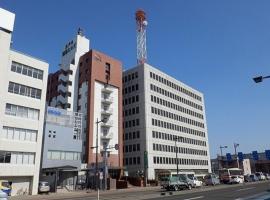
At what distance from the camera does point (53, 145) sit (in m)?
59.0

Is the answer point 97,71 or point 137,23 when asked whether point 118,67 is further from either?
point 137,23

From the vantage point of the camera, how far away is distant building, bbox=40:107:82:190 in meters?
57.1

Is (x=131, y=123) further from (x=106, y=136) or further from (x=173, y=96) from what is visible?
(x=173, y=96)

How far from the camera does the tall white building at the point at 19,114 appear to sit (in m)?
45.0

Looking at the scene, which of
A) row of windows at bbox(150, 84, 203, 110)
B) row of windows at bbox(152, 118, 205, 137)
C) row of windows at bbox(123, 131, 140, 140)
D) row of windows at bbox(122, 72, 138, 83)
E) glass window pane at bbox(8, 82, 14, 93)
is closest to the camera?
glass window pane at bbox(8, 82, 14, 93)

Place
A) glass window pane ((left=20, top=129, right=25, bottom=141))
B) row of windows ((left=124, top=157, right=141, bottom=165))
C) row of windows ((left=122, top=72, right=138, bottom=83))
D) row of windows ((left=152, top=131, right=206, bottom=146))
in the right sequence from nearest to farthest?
glass window pane ((left=20, top=129, right=25, bottom=141)), row of windows ((left=124, top=157, right=141, bottom=165)), row of windows ((left=152, top=131, right=206, bottom=146)), row of windows ((left=122, top=72, right=138, bottom=83))

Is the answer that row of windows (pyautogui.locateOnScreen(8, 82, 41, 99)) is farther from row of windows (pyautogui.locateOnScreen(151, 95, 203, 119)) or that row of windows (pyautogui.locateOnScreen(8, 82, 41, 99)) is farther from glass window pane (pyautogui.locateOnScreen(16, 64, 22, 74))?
row of windows (pyautogui.locateOnScreen(151, 95, 203, 119))

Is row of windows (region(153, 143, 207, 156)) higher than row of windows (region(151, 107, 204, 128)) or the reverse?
the reverse

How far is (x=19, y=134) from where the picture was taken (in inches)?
1841

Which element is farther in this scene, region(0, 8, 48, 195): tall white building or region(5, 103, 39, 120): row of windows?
region(5, 103, 39, 120): row of windows

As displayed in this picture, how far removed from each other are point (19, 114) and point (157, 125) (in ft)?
160

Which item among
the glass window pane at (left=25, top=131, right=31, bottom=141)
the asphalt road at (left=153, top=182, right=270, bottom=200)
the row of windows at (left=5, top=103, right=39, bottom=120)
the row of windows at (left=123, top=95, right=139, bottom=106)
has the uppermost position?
the row of windows at (left=123, top=95, right=139, bottom=106)

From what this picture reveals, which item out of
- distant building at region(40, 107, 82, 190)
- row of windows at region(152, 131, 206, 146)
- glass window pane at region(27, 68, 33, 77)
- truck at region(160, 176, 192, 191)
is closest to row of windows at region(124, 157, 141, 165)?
row of windows at region(152, 131, 206, 146)

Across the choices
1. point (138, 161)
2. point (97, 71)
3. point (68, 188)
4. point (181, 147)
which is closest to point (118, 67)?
point (97, 71)
